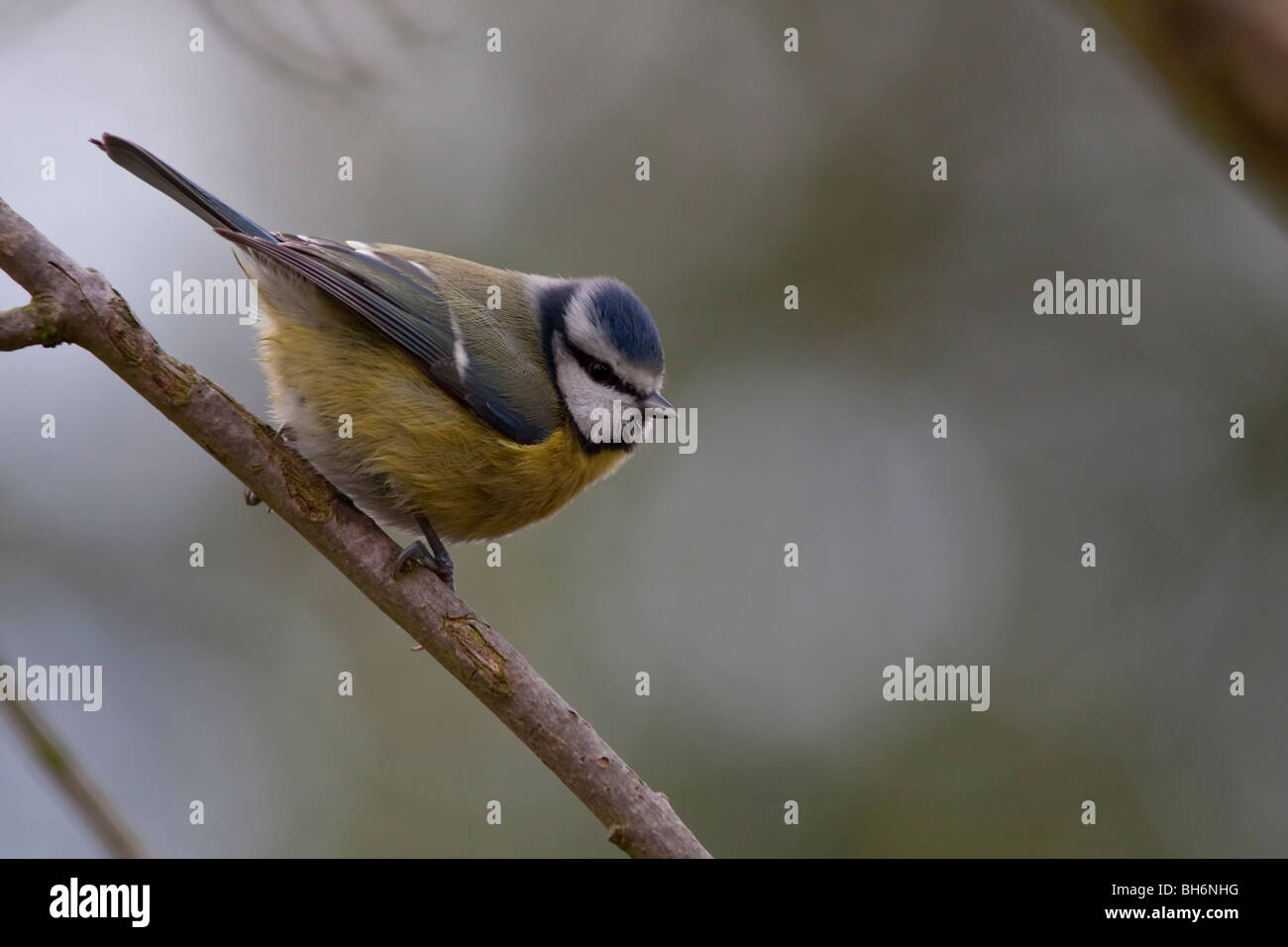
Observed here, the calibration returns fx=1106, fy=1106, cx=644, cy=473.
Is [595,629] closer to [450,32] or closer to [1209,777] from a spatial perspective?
[450,32]

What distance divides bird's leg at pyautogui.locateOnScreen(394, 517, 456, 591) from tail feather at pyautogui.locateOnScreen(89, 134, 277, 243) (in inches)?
40.6

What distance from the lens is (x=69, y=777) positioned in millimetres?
2121

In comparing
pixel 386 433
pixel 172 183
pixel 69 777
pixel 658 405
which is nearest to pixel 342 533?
pixel 386 433

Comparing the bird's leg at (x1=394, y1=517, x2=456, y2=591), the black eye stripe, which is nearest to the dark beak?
the black eye stripe

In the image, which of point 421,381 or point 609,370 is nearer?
point 421,381

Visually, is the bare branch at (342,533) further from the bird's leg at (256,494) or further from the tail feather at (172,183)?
the tail feather at (172,183)

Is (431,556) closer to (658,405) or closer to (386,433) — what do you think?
(386,433)

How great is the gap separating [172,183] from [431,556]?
131cm

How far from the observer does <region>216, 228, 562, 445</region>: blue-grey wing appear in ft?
11.1

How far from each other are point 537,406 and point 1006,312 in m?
4.76

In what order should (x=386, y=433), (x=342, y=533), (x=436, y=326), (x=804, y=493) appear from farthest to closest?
(x=804, y=493)
(x=436, y=326)
(x=386, y=433)
(x=342, y=533)

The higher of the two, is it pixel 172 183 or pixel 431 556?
pixel 172 183

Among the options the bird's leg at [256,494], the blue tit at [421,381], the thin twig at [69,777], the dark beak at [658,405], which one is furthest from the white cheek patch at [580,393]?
the thin twig at [69,777]

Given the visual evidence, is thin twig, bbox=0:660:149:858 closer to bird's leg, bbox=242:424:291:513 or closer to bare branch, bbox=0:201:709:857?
bare branch, bbox=0:201:709:857
